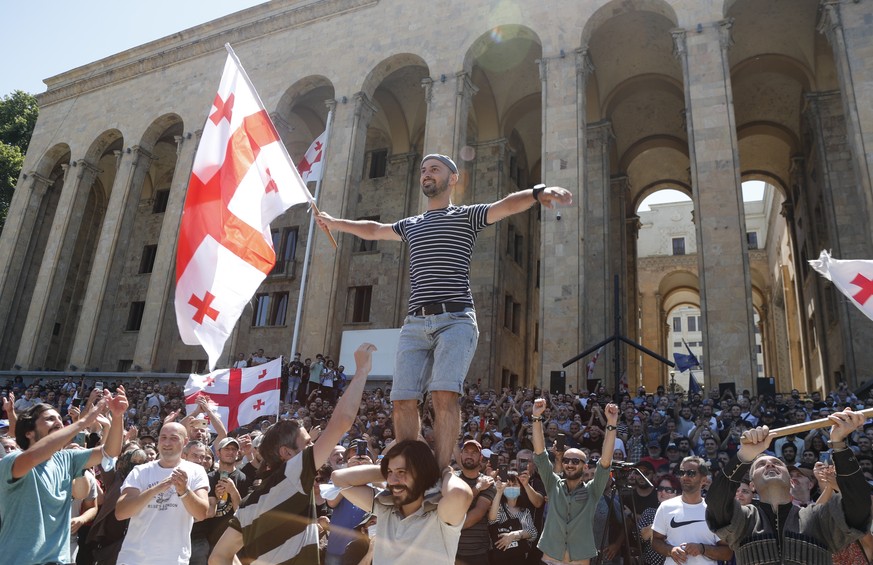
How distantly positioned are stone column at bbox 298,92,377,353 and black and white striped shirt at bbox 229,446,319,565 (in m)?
18.3

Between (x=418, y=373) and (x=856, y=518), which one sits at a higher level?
(x=418, y=373)

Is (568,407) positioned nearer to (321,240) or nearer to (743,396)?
(743,396)

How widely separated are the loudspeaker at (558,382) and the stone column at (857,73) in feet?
29.9

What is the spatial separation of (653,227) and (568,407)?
39540mm

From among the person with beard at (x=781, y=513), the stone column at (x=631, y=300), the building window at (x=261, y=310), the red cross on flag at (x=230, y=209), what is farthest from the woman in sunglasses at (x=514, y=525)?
the building window at (x=261, y=310)

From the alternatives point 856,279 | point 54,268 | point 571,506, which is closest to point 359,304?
point 54,268

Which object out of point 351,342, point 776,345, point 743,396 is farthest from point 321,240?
point 776,345

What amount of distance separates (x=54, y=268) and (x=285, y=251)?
435 inches

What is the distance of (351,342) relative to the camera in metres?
23.2

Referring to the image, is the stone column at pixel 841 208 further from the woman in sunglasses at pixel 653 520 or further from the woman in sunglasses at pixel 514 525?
the woman in sunglasses at pixel 514 525

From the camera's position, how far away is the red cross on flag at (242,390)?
32.5 feet

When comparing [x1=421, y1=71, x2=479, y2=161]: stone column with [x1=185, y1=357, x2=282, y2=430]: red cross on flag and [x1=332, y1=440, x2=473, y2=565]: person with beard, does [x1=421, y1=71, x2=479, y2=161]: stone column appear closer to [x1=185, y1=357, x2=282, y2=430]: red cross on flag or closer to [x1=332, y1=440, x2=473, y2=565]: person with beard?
[x1=185, y1=357, x2=282, y2=430]: red cross on flag

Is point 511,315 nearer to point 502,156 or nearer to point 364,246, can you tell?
point 502,156

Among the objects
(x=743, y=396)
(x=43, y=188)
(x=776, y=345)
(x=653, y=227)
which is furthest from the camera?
(x=653, y=227)
